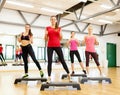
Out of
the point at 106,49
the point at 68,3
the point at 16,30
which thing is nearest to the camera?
the point at 68,3

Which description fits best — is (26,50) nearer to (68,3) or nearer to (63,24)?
(68,3)

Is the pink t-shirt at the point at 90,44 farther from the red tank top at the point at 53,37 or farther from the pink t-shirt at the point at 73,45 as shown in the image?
the red tank top at the point at 53,37

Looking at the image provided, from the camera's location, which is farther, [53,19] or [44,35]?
[44,35]

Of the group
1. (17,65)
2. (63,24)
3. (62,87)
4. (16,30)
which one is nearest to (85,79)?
(62,87)

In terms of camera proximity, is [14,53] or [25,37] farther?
[14,53]

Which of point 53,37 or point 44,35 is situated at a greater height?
point 44,35

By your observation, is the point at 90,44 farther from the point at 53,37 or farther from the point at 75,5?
the point at 75,5

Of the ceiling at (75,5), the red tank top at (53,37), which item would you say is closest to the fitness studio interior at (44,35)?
the ceiling at (75,5)

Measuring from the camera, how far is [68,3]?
332 inches

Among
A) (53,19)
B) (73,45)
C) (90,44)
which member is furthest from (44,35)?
(53,19)

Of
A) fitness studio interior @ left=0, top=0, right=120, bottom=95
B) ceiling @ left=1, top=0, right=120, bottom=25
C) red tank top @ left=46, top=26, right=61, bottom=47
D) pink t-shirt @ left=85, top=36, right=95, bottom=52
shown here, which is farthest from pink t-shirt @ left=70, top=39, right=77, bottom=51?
ceiling @ left=1, top=0, right=120, bottom=25

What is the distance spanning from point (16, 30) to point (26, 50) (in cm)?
564

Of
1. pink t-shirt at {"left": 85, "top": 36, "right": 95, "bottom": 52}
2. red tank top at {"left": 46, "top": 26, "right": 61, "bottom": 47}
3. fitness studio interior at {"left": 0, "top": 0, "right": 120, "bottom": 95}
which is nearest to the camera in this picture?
red tank top at {"left": 46, "top": 26, "right": 61, "bottom": 47}

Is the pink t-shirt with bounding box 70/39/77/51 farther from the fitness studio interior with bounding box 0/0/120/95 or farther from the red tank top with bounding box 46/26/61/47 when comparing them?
the red tank top with bounding box 46/26/61/47
